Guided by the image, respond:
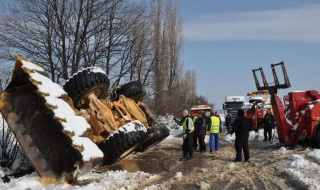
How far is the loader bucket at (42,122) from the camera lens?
692 centimetres

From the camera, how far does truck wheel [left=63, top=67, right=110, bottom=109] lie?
9000 millimetres

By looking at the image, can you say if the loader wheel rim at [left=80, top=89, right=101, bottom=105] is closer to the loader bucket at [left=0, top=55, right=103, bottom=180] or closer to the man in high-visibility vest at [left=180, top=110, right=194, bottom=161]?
the loader bucket at [left=0, top=55, right=103, bottom=180]

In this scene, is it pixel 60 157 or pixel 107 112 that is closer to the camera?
pixel 60 157

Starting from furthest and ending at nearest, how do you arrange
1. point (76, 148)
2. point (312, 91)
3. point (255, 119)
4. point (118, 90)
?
point (255, 119) → point (312, 91) → point (118, 90) → point (76, 148)

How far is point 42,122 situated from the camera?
7387mm

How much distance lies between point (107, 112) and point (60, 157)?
95.0 inches

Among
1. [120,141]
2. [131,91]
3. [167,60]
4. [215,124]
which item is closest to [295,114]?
[215,124]

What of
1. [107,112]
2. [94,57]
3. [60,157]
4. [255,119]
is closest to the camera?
[60,157]

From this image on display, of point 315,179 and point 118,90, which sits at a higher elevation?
point 118,90

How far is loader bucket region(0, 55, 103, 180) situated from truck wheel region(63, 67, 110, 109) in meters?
1.45

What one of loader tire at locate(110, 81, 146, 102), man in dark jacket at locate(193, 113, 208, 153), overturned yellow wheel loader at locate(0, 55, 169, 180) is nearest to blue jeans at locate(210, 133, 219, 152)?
Result: man in dark jacket at locate(193, 113, 208, 153)

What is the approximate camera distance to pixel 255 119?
22641 mm

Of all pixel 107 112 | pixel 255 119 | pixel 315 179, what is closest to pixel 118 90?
pixel 107 112

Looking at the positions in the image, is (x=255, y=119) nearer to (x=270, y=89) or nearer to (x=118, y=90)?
(x=270, y=89)
